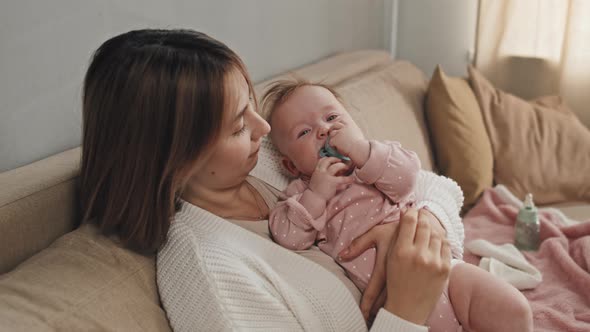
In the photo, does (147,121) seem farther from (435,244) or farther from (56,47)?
(435,244)

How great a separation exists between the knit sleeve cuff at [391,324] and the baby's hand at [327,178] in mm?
288

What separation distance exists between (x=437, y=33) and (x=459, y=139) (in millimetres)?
1059

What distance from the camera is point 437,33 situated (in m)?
3.23

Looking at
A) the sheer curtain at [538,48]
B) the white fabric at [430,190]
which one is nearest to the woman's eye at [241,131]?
the white fabric at [430,190]

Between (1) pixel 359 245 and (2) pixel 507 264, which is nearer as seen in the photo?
(1) pixel 359 245

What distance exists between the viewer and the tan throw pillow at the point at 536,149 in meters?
2.43

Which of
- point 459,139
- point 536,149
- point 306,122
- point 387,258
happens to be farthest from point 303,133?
point 536,149

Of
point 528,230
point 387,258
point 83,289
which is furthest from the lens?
point 528,230

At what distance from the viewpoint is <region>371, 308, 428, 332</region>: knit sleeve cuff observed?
1192 mm

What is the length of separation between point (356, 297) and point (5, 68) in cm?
88

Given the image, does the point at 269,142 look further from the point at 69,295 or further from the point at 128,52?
the point at 69,295

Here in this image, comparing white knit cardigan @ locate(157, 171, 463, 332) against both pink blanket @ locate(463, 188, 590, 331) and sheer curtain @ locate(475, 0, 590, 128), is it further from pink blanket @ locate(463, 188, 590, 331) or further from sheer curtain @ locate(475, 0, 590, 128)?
sheer curtain @ locate(475, 0, 590, 128)

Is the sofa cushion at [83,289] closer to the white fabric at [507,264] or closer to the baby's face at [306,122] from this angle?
the baby's face at [306,122]

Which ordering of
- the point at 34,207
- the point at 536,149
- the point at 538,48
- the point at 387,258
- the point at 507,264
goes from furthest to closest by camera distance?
the point at 538,48 < the point at 536,149 < the point at 507,264 < the point at 387,258 < the point at 34,207
